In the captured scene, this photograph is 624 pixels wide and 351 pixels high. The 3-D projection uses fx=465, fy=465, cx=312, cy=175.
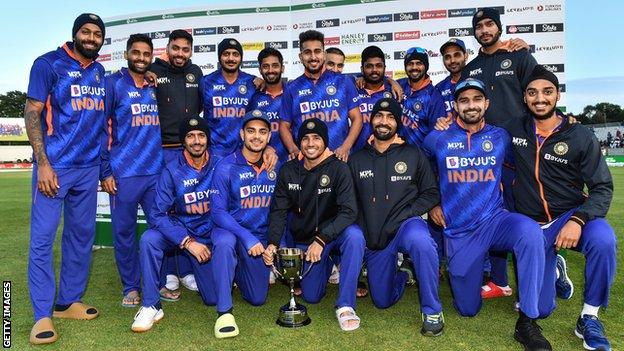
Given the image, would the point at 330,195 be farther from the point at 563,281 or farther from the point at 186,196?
the point at 563,281

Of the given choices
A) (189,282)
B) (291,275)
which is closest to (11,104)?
(189,282)

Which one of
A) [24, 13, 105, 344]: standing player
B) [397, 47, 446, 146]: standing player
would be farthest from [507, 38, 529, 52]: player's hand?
[24, 13, 105, 344]: standing player

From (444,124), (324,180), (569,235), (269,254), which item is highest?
(444,124)

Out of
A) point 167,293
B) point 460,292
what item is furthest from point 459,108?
point 167,293

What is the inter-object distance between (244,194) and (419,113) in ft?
7.83

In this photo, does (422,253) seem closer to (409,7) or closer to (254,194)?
(254,194)

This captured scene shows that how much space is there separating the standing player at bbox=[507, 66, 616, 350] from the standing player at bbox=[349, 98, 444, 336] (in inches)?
33.0

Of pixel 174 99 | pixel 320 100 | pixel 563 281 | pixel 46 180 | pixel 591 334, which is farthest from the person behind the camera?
pixel 174 99

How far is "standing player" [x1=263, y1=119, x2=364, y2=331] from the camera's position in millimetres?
4270

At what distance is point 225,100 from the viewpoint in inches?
224

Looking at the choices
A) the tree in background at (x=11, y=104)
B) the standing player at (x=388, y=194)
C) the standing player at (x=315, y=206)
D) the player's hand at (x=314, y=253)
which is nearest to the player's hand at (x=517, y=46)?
the standing player at (x=388, y=194)

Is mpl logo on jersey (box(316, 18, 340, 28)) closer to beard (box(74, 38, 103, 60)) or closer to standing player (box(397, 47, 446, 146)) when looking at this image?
standing player (box(397, 47, 446, 146))

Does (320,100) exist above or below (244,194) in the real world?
above

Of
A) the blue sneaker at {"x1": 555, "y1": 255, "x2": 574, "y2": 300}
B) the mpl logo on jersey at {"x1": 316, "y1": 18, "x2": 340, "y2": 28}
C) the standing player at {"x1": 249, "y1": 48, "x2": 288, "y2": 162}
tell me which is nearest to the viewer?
the blue sneaker at {"x1": 555, "y1": 255, "x2": 574, "y2": 300}
